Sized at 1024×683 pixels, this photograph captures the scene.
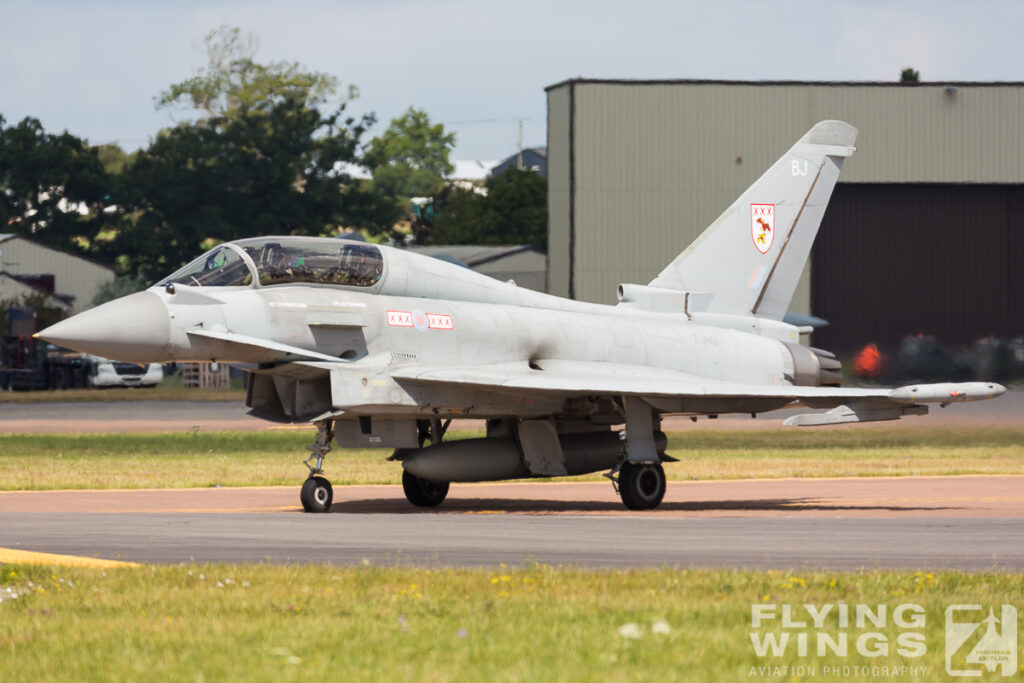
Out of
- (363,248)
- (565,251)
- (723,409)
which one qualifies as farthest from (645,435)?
(565,251)

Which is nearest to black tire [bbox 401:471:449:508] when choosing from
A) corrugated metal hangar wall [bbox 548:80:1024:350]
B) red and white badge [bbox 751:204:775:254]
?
red and white badge [bbox 751:204:775:254]

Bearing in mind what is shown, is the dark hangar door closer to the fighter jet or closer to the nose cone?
the fighter jet

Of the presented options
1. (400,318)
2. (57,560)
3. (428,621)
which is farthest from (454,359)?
(428,621)

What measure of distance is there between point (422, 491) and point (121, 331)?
4975 mm

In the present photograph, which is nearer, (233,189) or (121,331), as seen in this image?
(121,331)

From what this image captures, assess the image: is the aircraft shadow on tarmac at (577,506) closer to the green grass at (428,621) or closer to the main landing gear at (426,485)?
the main landing gear at (426,485)

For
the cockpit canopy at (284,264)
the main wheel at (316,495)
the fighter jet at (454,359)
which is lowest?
the main wheel at (316,495)

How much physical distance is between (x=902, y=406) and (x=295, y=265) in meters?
7.88

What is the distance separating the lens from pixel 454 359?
62.9ft

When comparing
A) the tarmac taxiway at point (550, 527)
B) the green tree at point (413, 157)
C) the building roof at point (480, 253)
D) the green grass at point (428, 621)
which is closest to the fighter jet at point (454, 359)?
the tarmac taxiway at point (550, 527)

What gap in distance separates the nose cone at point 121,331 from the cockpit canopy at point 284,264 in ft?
2.54

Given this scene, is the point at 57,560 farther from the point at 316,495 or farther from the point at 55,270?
the point at 55,270

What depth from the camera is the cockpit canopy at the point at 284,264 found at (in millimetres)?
18031

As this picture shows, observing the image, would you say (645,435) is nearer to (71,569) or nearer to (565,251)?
(71,569)
